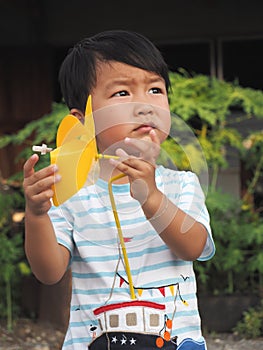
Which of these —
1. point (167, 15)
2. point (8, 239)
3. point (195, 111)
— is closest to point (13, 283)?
point (8, 239)

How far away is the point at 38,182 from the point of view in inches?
59.7

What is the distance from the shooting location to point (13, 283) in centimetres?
488

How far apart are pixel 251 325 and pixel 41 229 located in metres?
2.91

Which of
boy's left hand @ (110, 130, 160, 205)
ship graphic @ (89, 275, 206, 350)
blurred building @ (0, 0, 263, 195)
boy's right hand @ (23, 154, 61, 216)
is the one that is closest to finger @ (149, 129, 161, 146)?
boy's left hand @ (110, 130, 160, 205)

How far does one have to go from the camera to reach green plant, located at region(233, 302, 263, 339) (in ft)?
14.3

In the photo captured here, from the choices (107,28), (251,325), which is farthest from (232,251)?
(107,28)

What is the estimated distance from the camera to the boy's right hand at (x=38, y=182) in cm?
151

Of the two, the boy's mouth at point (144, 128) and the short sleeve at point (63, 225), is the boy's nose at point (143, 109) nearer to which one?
the boy's mouth at point (144, 128)

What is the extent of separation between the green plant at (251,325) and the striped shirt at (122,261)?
8.54 feet

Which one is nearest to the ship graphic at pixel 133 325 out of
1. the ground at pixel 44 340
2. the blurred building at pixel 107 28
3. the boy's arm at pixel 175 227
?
the boy's arm at pixel 175 227

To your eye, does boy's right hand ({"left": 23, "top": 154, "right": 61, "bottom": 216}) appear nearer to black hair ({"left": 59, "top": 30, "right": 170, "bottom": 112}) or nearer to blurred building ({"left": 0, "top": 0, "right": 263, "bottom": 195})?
black hair ({"left": 59, "top": 30, "right": 170, "bottom": 112})

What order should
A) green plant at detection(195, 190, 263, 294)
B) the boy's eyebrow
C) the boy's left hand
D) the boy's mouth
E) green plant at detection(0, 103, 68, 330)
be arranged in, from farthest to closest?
green plant at detection(0, 103, 68, 330) < green plant at detection(195, 190, 263, 294) < the boy's eyebrow < the boy's mouth < the boy's left hand

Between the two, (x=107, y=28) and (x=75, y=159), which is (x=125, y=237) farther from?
(x=107, y=28)

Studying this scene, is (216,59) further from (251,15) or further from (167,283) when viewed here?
(167,283)
